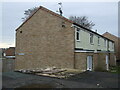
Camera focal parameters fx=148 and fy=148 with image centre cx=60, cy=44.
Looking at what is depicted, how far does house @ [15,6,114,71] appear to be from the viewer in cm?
1517

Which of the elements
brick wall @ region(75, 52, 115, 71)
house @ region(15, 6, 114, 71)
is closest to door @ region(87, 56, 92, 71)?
house @ region(15, 6, 114, 71)

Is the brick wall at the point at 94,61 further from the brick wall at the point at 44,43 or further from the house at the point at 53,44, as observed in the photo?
the brick wall at the point at 44,43

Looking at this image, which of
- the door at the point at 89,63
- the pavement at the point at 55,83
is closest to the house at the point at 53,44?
the door at the point at 89,63

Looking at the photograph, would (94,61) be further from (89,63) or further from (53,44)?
(53,44)

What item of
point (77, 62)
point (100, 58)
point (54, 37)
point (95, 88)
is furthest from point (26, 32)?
point (95, 88)

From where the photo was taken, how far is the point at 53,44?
1627 cm

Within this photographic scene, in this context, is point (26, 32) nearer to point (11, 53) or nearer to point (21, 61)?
point (21, 61)

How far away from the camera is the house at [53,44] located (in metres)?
15.2

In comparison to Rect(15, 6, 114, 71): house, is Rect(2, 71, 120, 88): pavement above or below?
below

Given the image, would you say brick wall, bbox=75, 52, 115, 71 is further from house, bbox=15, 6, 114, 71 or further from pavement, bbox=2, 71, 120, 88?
pavement, bbox=2, 71, 120, 88

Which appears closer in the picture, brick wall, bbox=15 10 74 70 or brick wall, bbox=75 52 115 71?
brick wall, bbox=75 52 115 71

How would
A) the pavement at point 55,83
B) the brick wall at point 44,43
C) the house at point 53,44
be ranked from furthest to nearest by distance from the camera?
1. the brick wall at point 44,43
2. the house at point 53,44
3. the pavement at point 55,83

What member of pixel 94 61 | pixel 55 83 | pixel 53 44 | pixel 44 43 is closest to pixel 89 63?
pixel 94 61

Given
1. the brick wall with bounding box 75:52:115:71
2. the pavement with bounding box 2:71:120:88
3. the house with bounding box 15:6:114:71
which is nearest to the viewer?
the pavement with bounding box 2:71:120:88
